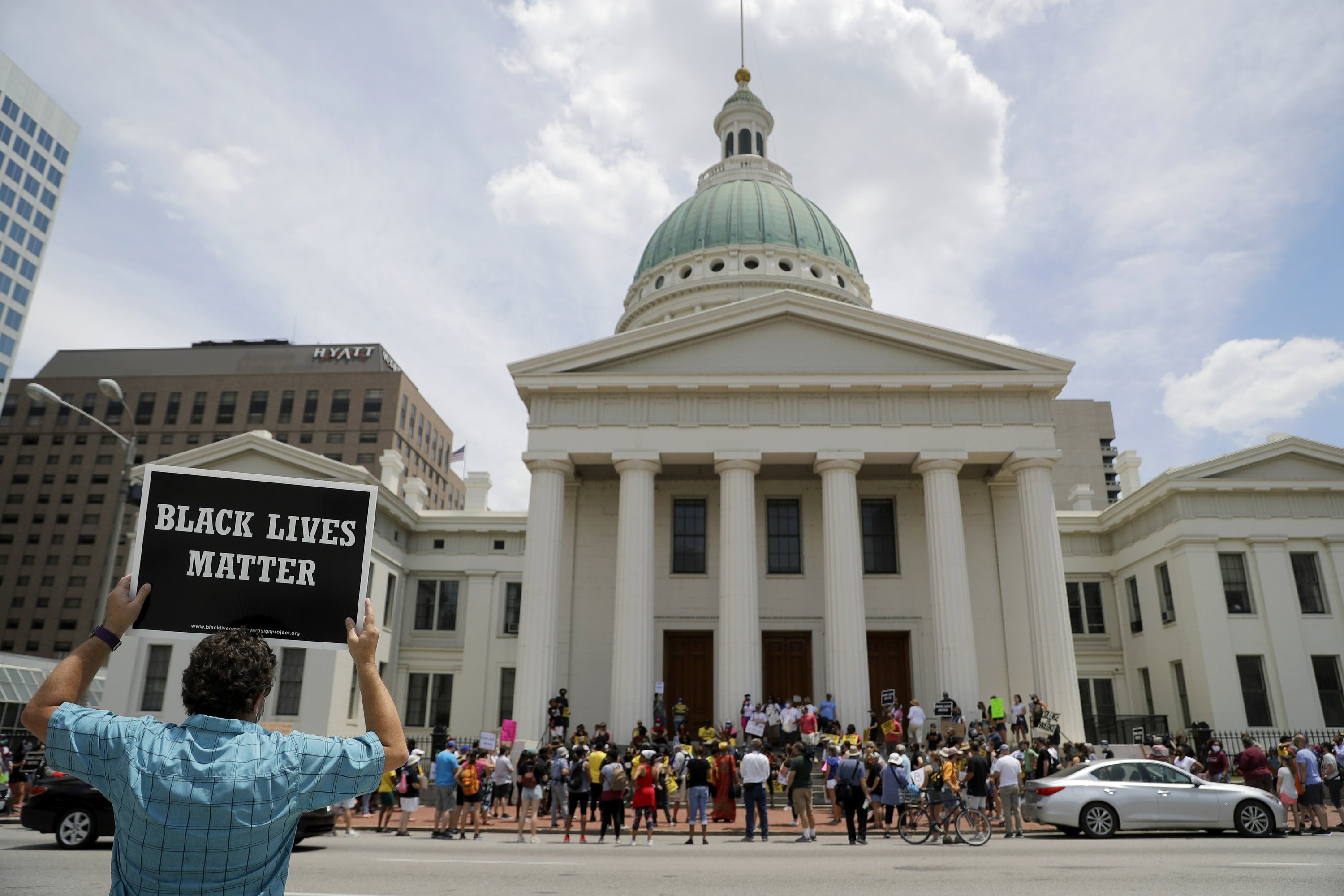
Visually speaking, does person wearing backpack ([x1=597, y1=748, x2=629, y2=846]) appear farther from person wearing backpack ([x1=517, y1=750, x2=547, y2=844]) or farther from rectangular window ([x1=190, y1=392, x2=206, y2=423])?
rectangular window ([x1=190, y1=392, x2=206, y2=423])

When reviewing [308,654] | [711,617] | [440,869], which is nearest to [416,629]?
[308,654]

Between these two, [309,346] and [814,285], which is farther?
[309,346]

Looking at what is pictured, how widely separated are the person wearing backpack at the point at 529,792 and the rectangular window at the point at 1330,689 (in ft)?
97.7

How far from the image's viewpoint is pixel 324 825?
15320 mm

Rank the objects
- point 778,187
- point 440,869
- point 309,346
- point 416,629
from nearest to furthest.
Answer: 1. point 440,869
2. point 416,629
3. point 778,187
4. point 309,346

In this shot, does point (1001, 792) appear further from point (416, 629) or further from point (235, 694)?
point (416, 629)

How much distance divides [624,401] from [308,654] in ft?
54.3

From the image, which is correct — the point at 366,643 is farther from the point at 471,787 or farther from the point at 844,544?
the point at 844,544

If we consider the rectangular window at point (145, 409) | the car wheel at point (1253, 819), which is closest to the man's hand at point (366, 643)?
the car wheel at point (1253, 819)

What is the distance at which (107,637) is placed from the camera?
11.7 ft

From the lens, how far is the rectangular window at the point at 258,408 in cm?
8638

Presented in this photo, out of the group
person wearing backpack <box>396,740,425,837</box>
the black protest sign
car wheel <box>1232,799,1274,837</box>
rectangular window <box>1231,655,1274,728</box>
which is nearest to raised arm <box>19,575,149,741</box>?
the black protest sign

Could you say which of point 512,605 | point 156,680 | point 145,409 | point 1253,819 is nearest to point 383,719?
point 1253,819

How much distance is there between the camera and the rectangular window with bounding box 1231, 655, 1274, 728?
3384 cm
